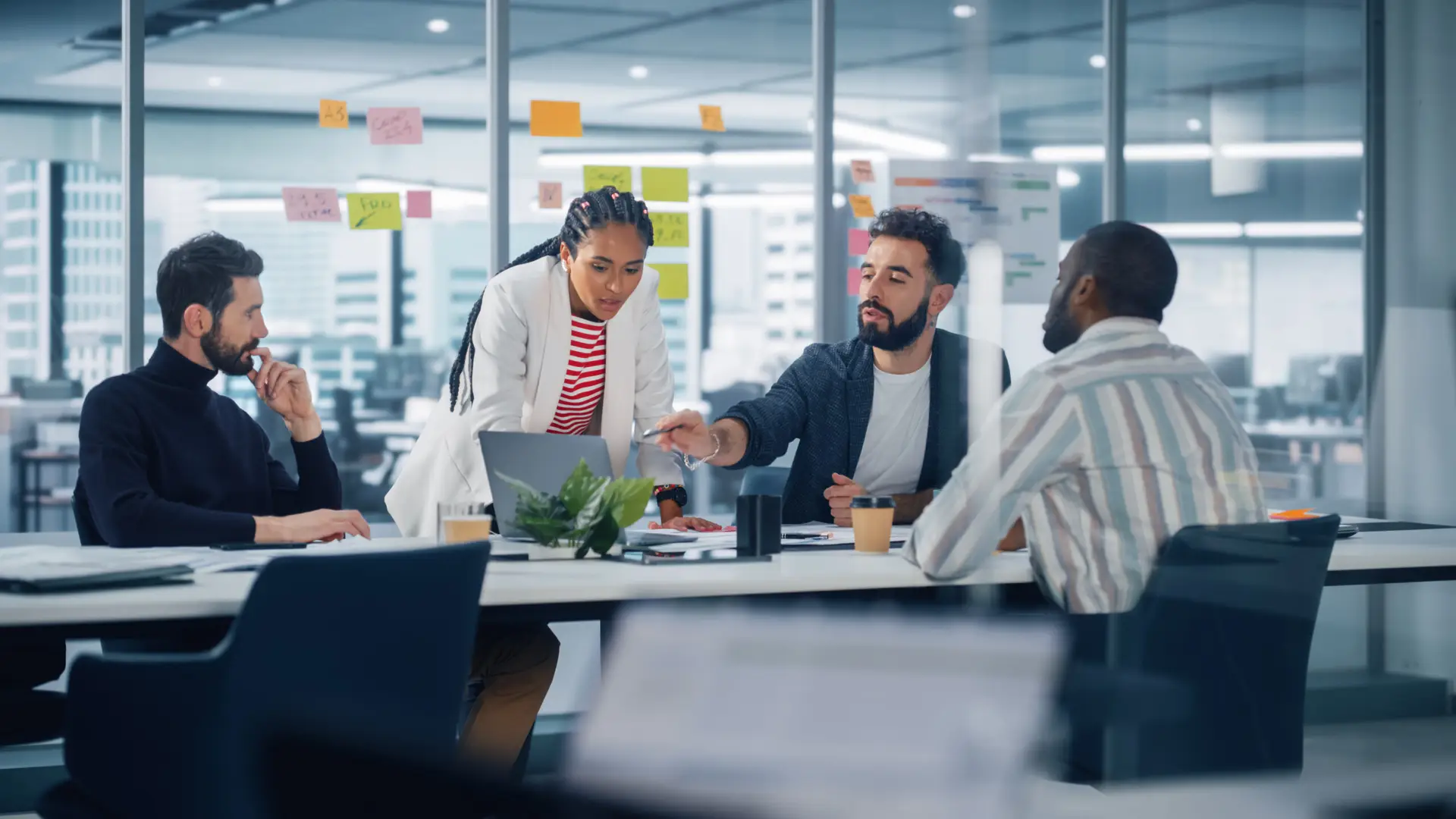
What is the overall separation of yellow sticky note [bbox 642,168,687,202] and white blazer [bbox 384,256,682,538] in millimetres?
1292

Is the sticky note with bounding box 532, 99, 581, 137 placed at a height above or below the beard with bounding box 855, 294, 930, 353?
above

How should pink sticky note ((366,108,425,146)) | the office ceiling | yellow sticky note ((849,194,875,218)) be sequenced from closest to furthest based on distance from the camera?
the office ceiling → pink sticky note ((366,108,425,146)) → yellow sticky note ((849,194,875,218))

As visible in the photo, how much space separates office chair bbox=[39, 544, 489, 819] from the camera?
58.6 inches

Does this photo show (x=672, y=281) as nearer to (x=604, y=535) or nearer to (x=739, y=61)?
(x=739, y=61)

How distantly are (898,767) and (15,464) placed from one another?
13.9ft

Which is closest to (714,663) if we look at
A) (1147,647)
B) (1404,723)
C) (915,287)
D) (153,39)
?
(1147,647)

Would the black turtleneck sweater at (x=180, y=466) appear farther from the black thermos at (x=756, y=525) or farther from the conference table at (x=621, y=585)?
the black thermos at (x=756, y=525)

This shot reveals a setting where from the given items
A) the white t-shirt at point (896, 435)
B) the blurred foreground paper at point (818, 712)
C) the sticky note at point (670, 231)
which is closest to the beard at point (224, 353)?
the white t-shirt at point (896, 435)

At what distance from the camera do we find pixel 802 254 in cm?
442

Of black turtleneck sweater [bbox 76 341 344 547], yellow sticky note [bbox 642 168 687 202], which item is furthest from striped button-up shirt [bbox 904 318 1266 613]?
yellow sticky note [bbox 642 168 687 202]

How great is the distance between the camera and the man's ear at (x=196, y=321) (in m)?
2.46

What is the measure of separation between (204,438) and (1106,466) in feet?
5.46

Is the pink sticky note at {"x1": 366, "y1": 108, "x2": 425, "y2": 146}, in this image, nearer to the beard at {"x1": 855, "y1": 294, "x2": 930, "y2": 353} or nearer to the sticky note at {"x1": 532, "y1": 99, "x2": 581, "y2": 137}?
the sticky note at {"x1": 532, "y1": 99, "x2": 581, "y2": 137}

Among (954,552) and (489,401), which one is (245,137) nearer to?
(489,401)
